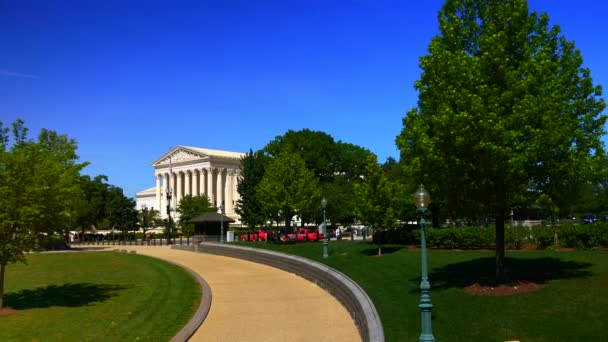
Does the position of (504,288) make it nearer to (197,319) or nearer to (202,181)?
(197,319)

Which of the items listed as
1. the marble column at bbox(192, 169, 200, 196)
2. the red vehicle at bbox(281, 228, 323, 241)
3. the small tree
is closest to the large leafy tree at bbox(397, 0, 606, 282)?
the small tree

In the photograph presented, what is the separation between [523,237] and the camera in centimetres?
2669

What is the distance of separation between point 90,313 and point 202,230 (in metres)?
37.6

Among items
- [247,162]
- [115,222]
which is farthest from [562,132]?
[115,222]

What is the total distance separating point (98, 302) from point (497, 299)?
42.0 ft

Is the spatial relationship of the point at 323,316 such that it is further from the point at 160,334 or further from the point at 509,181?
the point at 509,181

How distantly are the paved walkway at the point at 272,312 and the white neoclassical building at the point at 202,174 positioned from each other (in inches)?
3874

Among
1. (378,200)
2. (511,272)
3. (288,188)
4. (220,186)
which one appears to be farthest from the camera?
(220,186)

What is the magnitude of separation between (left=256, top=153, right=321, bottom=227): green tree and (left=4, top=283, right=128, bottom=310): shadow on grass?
55.9ft

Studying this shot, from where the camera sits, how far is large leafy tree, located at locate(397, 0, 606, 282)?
583 inches

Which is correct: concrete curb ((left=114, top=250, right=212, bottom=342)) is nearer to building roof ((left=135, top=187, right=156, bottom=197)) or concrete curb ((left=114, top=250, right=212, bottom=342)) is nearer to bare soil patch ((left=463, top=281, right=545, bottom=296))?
bare soil patch ((left=463, top=281, right=545, bottom=296))

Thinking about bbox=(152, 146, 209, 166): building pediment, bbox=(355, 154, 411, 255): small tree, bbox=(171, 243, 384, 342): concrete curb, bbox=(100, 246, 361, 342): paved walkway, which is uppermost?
bbox=(152, 146, 209, 166): building pediment

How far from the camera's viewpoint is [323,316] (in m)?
16.1

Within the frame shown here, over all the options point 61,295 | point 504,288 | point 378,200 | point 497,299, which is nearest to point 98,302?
point 61,295
